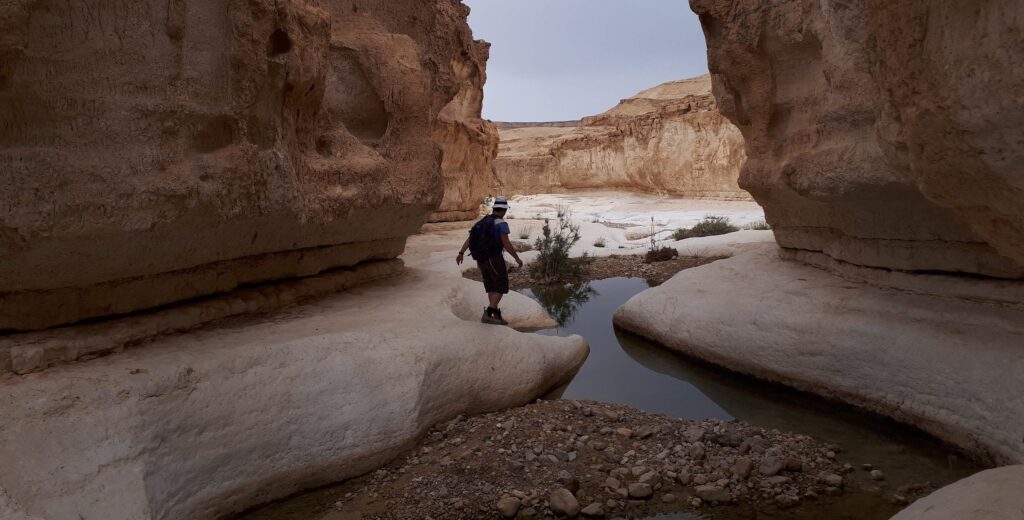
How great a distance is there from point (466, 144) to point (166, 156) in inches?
476

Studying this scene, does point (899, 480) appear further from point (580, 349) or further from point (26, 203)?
point (26, 203)

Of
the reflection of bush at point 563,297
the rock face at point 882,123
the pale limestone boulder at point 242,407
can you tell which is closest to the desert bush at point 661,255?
the reflection of bush at point 563,297

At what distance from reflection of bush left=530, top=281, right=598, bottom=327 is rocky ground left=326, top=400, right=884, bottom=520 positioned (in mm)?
3548

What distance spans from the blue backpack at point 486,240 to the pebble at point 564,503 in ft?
7.17

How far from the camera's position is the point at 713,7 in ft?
21.5

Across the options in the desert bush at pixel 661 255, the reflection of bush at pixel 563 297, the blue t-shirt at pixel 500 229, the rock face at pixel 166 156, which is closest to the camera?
the rock face at pixel 166 156

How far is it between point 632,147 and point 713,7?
54.3 feet

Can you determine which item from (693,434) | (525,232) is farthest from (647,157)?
(693,434)

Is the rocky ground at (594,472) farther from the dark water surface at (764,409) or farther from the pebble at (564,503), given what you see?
the dark water surface at (764,409)

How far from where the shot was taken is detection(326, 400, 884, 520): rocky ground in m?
3.28

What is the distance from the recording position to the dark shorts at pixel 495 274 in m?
5.09

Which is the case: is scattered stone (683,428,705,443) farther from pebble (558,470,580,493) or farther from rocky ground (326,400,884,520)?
pebble (558,470,580,493)

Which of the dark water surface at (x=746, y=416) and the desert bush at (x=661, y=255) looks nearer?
the dark water surface at (x=746, y=416)

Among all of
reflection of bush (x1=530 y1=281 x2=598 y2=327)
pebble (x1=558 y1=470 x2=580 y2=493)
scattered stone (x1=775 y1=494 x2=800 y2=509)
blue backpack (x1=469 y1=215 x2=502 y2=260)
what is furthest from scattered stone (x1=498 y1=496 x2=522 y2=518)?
reflection of bush (x1=530 y1=281 x2=598 y2=327)
